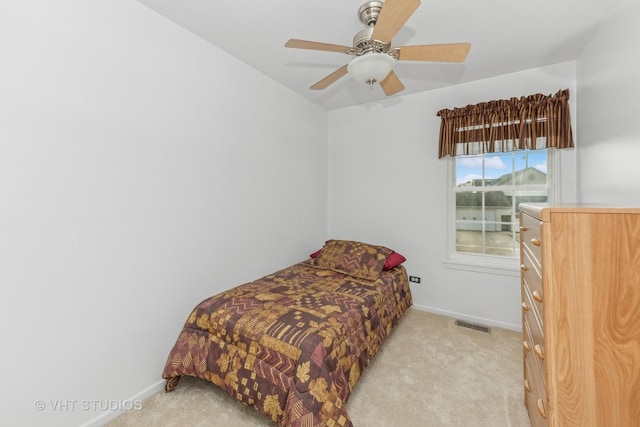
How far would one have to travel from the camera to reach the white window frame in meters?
2.62

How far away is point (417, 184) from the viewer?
10.6ft

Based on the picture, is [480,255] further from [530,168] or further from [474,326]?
[530,168]

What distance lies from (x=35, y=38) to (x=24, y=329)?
1457mm

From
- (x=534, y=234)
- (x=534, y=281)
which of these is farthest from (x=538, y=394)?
(x=534, y=234)

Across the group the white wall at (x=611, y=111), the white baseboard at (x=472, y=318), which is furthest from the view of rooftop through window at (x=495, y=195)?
the white baseboard at (x=472, y=318)

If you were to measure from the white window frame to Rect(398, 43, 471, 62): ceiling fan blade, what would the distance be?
164cm

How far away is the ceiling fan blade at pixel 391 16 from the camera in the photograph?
1200 millimetres

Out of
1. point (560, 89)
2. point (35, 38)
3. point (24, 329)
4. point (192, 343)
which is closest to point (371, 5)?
point (35, 38)

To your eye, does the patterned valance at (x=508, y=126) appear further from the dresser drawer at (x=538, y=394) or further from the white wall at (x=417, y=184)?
the dresser drawer at (x=538, y=394)

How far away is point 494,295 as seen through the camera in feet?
9.38

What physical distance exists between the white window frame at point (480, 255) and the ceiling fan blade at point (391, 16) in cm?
200

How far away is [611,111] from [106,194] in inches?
130

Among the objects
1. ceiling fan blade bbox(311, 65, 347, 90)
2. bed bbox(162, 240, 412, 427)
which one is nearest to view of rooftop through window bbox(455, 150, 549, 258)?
bed bbox(162, 240, 412, 427)

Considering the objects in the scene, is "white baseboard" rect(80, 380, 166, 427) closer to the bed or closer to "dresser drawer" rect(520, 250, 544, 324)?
the bed
